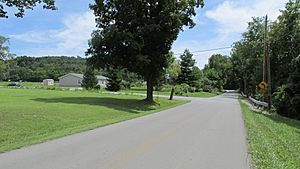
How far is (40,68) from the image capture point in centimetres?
14350

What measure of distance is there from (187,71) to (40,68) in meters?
77.7

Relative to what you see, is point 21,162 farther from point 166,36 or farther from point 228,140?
point 166,36

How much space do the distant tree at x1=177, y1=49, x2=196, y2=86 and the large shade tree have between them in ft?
175

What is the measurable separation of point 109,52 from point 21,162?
25405 millimetres

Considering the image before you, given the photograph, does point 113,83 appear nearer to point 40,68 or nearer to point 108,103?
point 108,103

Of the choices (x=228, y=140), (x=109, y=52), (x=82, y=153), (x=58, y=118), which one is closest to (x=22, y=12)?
(x=58, y=118)

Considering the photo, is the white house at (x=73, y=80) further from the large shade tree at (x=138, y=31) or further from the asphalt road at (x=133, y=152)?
the asphalt road at (x=133, y=152)

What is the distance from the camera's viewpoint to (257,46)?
185ft

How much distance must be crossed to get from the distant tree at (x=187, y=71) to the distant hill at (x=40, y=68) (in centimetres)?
5269

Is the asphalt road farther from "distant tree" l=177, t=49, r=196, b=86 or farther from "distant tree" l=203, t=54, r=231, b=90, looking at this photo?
"distant tree" l=203, t=54, r=231, b=90

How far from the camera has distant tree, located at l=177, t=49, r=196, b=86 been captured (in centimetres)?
8806

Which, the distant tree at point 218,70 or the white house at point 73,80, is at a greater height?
the distant tree at point 218,70

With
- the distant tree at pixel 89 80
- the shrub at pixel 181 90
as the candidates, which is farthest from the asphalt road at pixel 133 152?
the distant tree at pixel 89 80

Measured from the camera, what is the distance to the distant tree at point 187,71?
88.1 m
